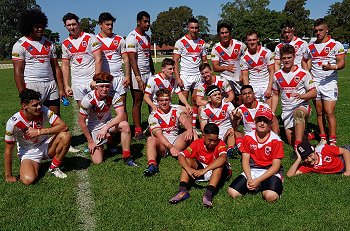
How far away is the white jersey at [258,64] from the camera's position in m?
7.11

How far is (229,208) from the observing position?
171 inches

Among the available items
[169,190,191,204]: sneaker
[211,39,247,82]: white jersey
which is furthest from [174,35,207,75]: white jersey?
[169,190,191,204]: sneaker

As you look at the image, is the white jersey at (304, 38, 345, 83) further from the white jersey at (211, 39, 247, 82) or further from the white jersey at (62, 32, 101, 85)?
the white jersey at (62, 32, 101, 85)

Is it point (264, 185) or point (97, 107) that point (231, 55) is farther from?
point (264, 185)

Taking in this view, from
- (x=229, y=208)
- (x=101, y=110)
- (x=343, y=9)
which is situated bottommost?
(x=229, y=208)

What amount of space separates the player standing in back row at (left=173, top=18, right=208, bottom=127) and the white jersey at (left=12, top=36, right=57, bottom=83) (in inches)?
98.9

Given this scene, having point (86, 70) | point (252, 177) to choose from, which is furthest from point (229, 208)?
point (86, 70)

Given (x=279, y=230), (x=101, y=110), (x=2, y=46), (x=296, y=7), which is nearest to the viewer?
(x=279, y=230)

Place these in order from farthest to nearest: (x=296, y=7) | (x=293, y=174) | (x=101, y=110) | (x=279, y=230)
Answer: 1. (x=296, y=7)
2. (x=101, y=110)
3. (x=293, y=174)
4. (x=279, y=230)

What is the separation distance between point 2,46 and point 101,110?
252 ft

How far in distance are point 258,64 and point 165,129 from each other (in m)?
2.27

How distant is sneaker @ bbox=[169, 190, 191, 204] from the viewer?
4.52m

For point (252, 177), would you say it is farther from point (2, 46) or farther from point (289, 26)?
point (2, 46)

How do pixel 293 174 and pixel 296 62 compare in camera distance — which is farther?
pixel 296 62
